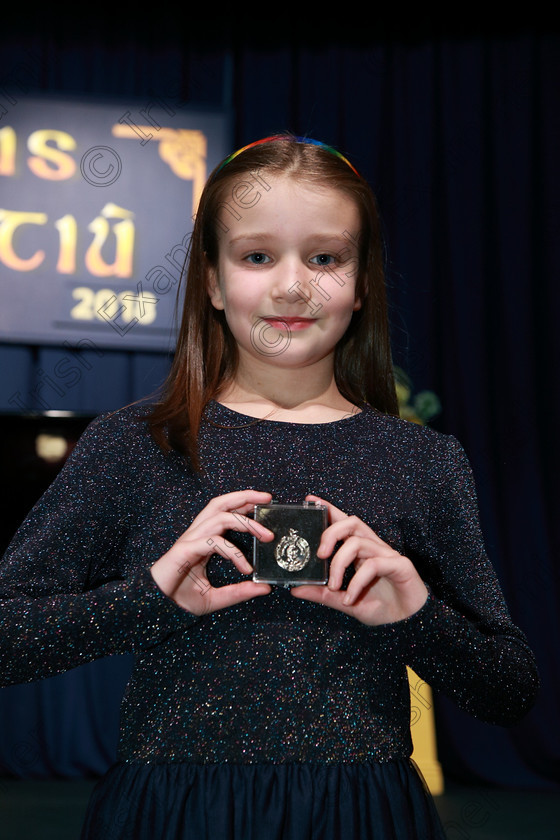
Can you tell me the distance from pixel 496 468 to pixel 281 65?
1.74m

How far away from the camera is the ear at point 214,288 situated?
3.34 ft

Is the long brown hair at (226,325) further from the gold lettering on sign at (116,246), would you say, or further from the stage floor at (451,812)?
the gold lettering on sign at (116,246)

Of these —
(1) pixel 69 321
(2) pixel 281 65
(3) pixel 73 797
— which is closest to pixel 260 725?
(3) pixel 73 797

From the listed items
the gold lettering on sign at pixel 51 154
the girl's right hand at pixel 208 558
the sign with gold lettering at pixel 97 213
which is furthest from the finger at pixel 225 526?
the gold lettering on sign at pixel 51 154

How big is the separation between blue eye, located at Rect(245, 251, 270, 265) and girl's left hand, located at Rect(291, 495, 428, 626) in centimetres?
27

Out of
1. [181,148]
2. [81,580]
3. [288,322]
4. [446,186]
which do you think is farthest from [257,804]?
[446,186]

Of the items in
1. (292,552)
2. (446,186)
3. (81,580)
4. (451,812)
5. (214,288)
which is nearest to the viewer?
(292,552)

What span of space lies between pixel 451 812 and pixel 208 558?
2.19 m

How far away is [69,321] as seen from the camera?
308cm

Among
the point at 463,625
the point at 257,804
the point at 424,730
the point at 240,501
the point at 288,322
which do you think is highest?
the point at 288,322

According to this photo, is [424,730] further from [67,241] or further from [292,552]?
[292,552]

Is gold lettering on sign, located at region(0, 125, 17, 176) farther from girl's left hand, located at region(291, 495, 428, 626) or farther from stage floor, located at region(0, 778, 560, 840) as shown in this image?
girl's left hand, located at region(291, 495, 428, 626)

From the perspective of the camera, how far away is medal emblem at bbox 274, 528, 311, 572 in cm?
77

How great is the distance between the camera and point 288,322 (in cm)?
94
